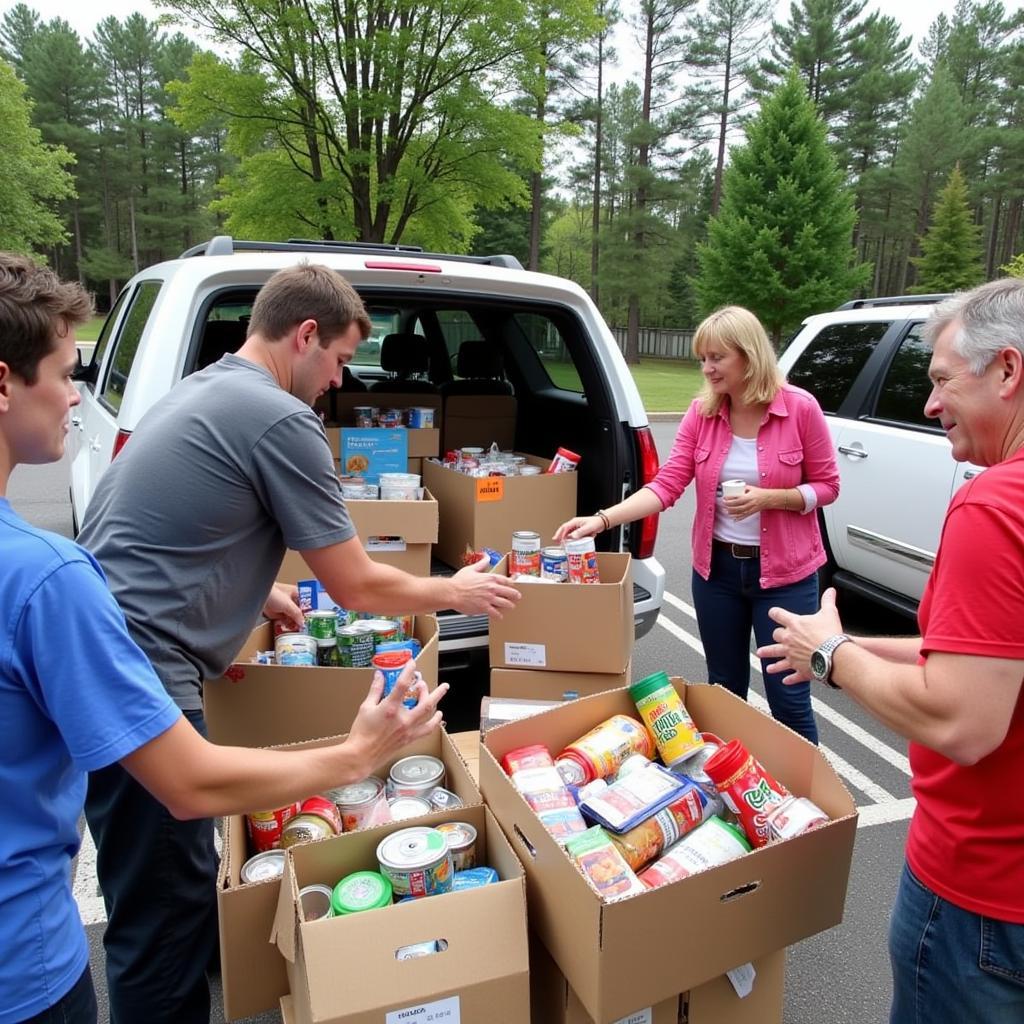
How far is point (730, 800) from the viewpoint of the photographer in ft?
6.20

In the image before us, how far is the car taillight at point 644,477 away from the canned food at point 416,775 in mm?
1551

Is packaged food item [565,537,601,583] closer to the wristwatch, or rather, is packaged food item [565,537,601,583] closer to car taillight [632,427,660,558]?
car taillight [632,427,660,558]

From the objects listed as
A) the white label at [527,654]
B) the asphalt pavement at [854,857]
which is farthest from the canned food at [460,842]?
the white label at [527,654]

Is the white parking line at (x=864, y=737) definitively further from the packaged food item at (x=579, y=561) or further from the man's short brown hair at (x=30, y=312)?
the man's short brown hair at (x=30, y=312)

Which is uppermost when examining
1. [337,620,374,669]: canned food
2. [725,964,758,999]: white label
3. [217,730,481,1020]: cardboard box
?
[337,620,374,669]: canned food

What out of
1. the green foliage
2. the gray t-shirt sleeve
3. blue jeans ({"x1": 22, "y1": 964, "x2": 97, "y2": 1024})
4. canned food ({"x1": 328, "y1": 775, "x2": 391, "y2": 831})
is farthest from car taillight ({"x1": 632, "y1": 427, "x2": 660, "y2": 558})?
the green foliage

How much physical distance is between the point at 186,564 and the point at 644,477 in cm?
214

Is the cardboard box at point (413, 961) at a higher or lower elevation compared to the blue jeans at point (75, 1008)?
lower

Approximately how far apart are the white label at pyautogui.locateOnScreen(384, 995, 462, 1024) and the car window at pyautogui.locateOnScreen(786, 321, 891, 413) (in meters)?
4.20

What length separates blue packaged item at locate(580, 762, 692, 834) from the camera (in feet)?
5.86

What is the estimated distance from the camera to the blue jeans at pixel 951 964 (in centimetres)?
130

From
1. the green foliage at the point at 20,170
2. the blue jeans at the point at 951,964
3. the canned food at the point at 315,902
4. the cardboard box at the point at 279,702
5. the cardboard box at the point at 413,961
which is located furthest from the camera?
the green foliage at the point at 20,170

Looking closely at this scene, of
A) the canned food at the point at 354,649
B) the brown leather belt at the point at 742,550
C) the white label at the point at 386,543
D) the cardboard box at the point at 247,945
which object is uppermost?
the brown leather belt at the point at 742,550

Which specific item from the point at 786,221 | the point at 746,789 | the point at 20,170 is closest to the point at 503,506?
the point at 746,789
